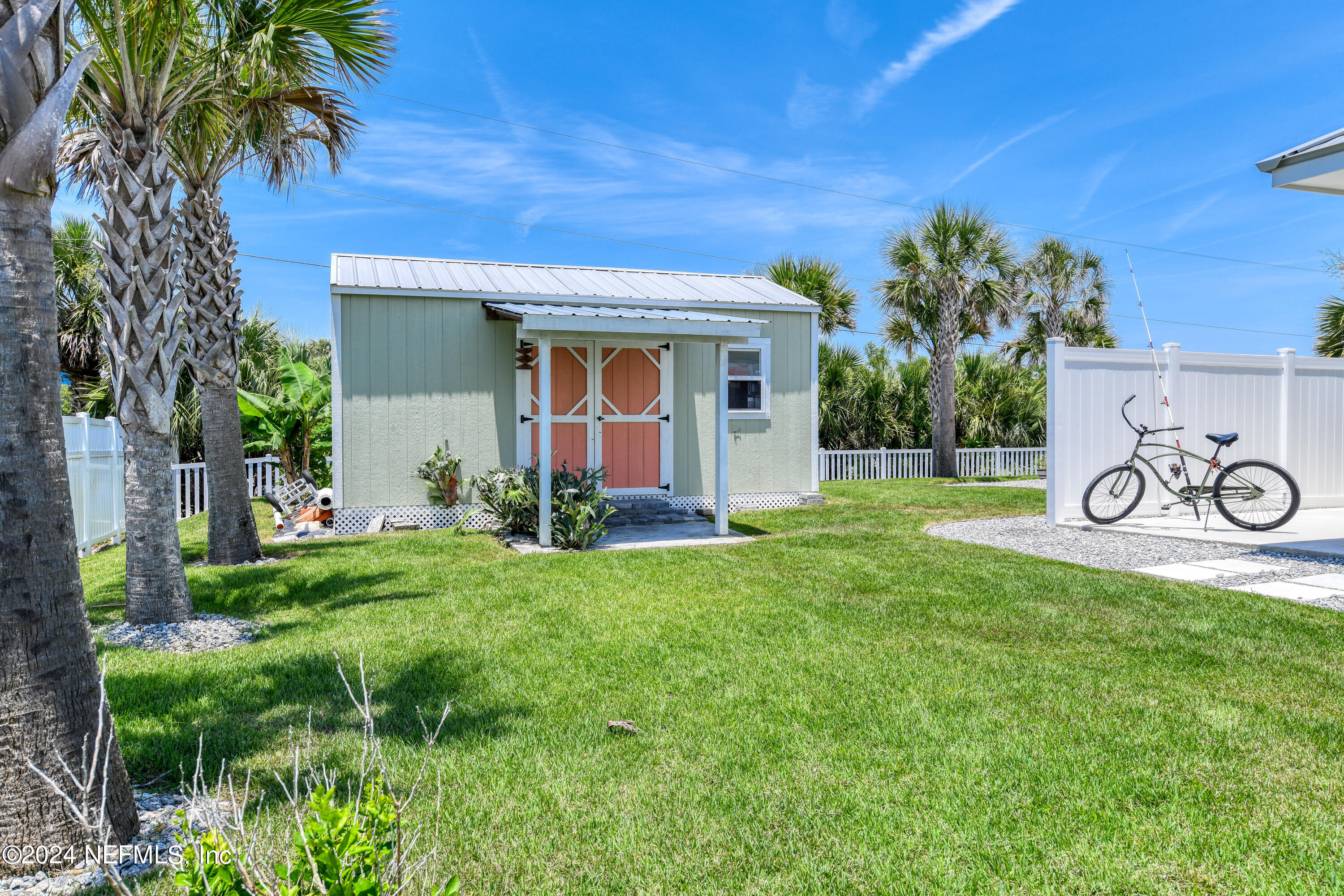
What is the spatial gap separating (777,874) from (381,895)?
1.26 metres

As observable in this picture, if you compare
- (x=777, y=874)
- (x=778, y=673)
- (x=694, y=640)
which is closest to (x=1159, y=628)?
(x=778, y=673)

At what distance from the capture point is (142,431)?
16.2ft

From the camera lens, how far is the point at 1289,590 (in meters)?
5.58

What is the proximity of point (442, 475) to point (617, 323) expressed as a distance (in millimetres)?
3449

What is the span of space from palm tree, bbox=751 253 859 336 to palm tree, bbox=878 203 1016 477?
1290 millimetres

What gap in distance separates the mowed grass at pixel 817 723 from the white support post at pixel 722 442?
9.48ft

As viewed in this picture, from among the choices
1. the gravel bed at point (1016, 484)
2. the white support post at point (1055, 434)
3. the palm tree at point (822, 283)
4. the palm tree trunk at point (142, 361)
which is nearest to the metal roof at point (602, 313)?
the white support post at point (1055, 434)

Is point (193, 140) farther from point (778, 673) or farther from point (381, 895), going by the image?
point (381, 895)

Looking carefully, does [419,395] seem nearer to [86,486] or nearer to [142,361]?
[86,486]

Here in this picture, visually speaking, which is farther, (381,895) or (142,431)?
(142,431)

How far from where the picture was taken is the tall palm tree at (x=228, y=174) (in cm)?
624

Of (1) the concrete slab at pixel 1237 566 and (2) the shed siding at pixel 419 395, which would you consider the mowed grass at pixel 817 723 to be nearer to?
(1) the concrete slab at pixel 1237 566

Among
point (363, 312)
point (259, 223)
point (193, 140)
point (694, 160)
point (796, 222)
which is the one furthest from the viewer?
point (796, 222)

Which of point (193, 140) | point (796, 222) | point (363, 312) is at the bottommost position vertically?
point (363, 312)
